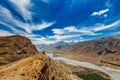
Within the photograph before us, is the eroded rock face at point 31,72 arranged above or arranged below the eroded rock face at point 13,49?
Result: below

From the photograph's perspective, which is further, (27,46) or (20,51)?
(27,46)

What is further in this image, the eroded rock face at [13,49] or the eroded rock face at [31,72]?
the eroded rock face at [13,49]

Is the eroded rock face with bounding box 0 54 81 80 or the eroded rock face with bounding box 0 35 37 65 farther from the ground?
the eroded rock face with bounding box 0 35 37 65

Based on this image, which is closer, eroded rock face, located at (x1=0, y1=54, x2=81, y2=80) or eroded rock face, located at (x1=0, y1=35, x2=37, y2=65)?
eroded rock face, located at (x1=0, y1=54, x2=81, y2=80)

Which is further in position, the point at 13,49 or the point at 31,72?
the point at 13,49

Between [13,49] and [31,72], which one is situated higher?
[13,49]

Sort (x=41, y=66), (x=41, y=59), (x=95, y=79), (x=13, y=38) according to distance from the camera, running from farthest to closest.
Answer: (x=13, y=38), (x=95, y=79), (x=41, y=59), (x=41, y=66)

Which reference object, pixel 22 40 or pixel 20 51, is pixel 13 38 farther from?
pixel 20 51

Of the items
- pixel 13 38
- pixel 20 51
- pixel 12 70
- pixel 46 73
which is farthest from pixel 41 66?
pixel 13 38
